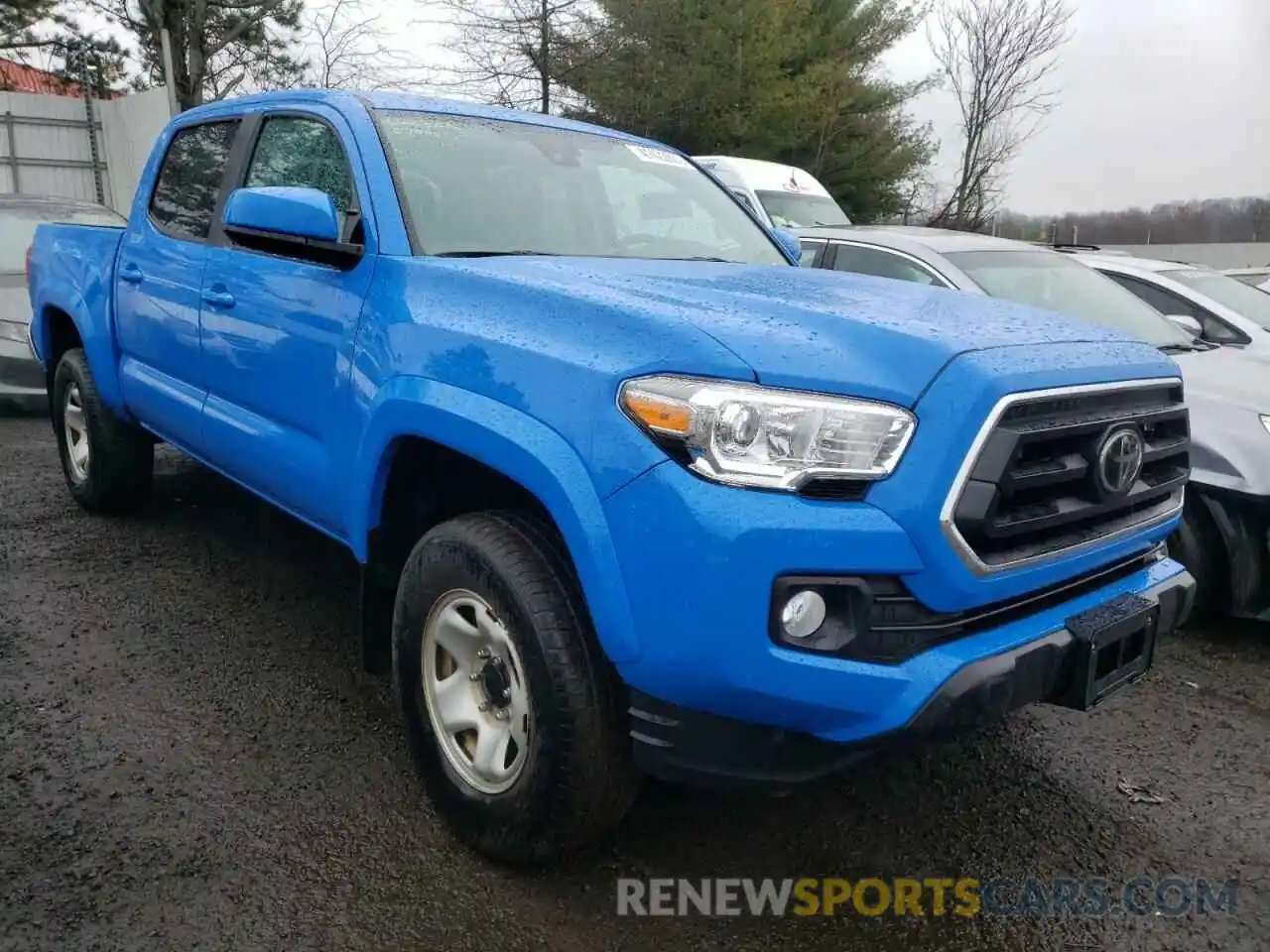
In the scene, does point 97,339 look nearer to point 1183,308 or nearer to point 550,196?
point 550,196

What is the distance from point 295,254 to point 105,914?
6.17 ft

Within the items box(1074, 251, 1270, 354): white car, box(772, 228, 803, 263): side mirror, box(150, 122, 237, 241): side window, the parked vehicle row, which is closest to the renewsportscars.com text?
the parked vehicle row

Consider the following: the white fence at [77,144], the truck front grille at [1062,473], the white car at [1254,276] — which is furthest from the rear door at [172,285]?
the white fence at [77,144]

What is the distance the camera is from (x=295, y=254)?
10.1 feet

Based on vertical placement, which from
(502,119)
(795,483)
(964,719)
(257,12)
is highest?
(257,12)

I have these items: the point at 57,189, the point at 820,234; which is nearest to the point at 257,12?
the point at 57,189

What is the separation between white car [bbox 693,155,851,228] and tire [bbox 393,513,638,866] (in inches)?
348

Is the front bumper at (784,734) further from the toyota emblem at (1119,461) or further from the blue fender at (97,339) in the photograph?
the blue fender at (97,339)

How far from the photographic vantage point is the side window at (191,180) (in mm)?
3852

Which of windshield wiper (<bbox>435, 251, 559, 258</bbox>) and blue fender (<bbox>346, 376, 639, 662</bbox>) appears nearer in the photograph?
blue fender (<bbox>346, 376, 639, 662</bbox>)

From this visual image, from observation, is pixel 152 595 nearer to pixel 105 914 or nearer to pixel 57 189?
pixel 105 914

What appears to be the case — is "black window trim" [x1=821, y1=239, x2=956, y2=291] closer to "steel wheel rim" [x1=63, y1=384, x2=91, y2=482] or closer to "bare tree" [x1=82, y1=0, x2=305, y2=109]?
"steel wheel rim" [x1=63, y1=384, x2=91, y2=482]

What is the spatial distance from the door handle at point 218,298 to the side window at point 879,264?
335 centimetres

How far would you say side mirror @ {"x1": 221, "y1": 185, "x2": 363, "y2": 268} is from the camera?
2.73m
